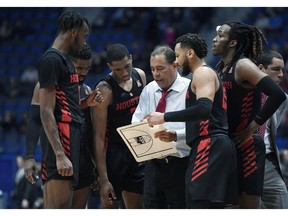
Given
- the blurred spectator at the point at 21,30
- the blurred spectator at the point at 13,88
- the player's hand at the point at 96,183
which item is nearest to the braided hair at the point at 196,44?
the player's hand at the point at 96,183

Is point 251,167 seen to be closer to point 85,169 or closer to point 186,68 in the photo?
point 186,68

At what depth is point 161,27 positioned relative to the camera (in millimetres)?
17734

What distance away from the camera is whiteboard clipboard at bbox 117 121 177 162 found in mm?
5664

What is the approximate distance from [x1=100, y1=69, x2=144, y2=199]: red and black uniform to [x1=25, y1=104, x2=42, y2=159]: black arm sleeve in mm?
695

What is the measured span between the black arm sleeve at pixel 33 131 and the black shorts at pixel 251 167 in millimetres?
1819

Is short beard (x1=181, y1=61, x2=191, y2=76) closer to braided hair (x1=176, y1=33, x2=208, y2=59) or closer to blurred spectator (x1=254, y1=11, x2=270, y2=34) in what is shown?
braided hair (x1=176, y1=33, x2=208, y2=59)

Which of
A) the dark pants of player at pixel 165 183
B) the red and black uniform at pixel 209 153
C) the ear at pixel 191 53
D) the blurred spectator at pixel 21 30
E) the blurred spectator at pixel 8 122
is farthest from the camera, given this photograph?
the blurred spectator at pixel 21 30

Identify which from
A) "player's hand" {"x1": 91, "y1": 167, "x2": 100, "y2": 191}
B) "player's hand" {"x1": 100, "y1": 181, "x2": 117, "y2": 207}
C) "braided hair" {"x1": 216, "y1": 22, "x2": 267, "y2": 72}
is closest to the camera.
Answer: "braided hair" {"x1": 216, "y1": 22, "x2": 267, "y2": 72}

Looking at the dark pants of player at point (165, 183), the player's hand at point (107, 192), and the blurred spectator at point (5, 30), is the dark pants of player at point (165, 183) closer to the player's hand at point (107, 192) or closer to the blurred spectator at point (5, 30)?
the player's hand at point (107, 192)

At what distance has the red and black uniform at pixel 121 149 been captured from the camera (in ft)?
20.7

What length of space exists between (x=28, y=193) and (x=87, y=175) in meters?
6.37

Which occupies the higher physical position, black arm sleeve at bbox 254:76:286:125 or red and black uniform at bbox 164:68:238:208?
black arm sleeve at bbox 254:76:286:125

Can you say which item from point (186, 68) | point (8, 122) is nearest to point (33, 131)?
point (186, 68)

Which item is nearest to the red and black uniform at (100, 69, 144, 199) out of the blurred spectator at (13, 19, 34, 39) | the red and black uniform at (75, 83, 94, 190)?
the red and black uniform at (75, 83, 94, 190)
